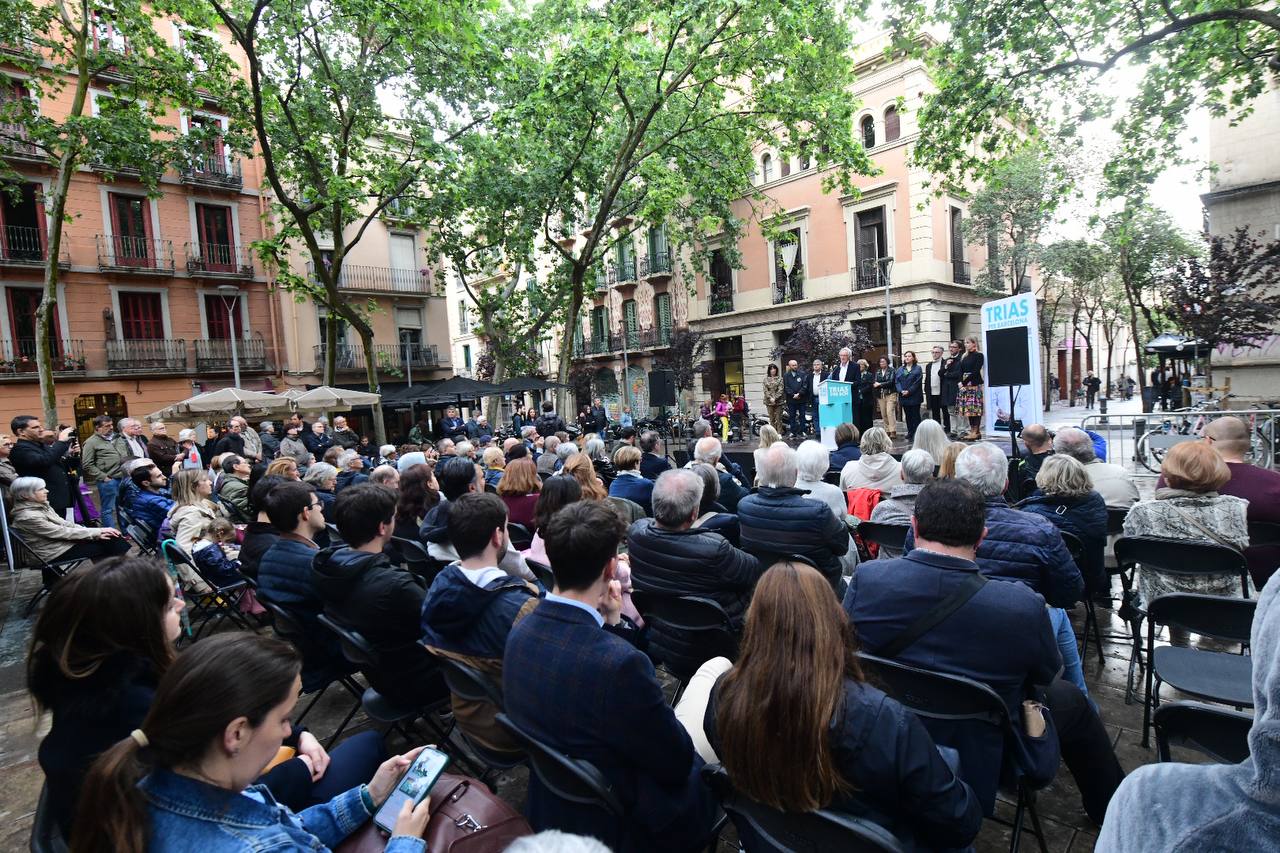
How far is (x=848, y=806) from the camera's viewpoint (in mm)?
1483

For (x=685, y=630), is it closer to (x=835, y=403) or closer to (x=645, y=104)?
(x=835, y=403)

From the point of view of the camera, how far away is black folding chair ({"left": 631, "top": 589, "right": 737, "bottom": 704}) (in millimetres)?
2806

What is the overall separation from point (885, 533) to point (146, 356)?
2414 cm

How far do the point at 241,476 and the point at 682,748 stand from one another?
6.33m

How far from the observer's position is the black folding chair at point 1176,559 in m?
2.99

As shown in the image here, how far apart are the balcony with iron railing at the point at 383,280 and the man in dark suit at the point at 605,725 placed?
2476 centimetres

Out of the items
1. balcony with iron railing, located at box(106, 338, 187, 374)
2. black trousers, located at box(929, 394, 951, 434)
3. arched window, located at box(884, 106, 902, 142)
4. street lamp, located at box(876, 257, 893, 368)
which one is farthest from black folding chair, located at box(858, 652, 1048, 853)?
balcony with iron railing, located at box(106, 338, 187, 374)

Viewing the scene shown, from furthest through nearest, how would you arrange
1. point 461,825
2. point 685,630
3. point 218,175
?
point 218,175 < point 685,630 < point 461,825

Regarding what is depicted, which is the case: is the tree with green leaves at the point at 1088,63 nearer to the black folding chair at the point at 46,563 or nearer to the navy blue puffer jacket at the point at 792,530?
the navy blue puffer jacket at the point at 792,530

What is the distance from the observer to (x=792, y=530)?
3.47 metres

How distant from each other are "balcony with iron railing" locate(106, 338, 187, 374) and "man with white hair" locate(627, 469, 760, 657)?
911 inches

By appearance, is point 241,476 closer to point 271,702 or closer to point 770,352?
point 271,702

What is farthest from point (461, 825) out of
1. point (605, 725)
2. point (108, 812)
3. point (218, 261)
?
point (218, 261)

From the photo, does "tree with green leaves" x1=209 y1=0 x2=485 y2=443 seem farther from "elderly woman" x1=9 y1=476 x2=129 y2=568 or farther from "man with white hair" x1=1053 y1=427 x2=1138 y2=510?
"man with white hair" x1=1053 y1=427 x2=1138 y2=510
